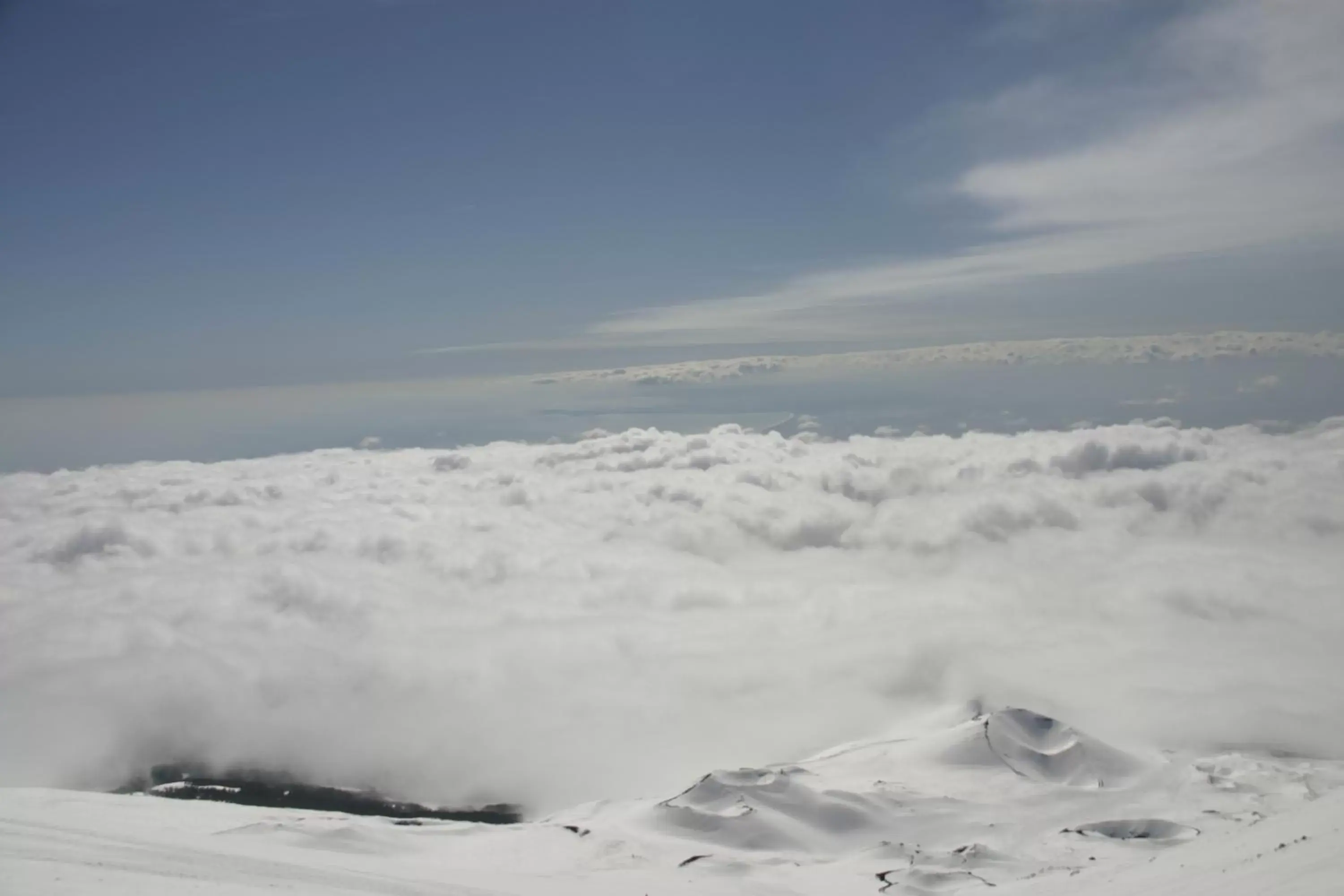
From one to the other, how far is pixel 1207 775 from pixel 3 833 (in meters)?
177

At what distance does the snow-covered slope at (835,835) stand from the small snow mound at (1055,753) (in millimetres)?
416

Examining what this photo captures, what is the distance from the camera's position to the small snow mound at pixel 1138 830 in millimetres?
105625

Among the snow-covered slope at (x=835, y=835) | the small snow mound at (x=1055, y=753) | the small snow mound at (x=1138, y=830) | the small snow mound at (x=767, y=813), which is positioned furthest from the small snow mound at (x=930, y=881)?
the small snow mound at (x=1055, y=753)

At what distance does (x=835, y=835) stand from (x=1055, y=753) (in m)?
55.5

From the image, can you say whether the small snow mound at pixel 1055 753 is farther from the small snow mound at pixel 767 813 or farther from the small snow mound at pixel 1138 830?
the small snow mound at pixel 767 813

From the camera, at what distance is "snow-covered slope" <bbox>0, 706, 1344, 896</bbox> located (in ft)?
164

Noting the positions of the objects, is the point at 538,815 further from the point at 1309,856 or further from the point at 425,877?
the point at 1309,856

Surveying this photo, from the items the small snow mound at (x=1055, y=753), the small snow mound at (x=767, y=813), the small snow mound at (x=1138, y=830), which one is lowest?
the small snow mound at (x=1055, y=753)

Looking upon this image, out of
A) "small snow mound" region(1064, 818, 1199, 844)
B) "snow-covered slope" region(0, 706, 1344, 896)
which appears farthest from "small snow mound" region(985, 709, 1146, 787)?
"small snow mound" region(1064, 818, 1199, 844)

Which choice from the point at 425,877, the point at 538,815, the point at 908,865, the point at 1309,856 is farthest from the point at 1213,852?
the point at 538,815

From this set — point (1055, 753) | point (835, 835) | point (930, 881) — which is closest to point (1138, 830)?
point (1055, 753)

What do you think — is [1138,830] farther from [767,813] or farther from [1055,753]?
[767,813]

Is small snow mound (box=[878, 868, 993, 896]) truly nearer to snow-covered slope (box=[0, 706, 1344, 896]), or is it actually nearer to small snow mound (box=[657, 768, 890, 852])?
snow-covered slope (box=[0, 706, 1344, 896])

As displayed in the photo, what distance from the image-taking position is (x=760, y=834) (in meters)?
108
